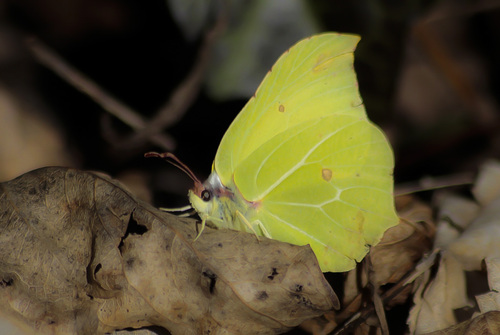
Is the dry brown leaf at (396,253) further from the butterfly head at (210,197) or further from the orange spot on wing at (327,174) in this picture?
the butterfly head at (210,197)

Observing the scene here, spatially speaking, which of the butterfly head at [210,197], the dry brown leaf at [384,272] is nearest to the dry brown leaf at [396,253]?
the dry brown leaf at [384,272]

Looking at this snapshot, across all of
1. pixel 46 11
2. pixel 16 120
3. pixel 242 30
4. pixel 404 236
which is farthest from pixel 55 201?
pixel 46 11

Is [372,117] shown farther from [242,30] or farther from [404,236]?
[404,236]

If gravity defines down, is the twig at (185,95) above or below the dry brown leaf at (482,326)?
above

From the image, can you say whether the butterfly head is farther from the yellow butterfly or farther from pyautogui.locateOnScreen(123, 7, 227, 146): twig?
pyautogui.locateOnScreen(123, 7, 227, 146): twig

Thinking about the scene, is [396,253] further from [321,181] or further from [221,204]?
[221,204]

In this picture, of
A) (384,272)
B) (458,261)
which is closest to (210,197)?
(384,272)
